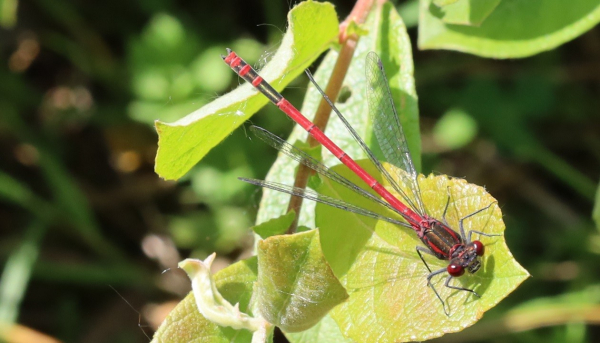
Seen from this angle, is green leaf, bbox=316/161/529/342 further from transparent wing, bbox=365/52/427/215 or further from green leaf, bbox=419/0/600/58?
green leaf, bbox=419/0/600/58

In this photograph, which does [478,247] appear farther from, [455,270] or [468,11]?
[468,11]

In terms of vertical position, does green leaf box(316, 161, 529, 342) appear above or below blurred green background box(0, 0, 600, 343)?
below

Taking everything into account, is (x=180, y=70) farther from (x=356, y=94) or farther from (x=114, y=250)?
(x=356, y=94)

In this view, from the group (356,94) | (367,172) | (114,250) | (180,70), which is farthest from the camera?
(114,250)

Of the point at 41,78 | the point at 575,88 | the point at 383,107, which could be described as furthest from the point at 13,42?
the point at 575,88

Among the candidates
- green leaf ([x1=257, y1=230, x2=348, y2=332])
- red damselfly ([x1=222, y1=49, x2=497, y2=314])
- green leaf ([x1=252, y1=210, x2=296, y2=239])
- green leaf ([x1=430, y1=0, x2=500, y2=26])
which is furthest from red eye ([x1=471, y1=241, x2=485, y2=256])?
green leaf ([x1=430, y1=0, x2=500, y2=26])

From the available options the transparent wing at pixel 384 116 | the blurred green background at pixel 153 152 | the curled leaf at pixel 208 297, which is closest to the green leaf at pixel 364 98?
the transparent wing at pixel 384 116
